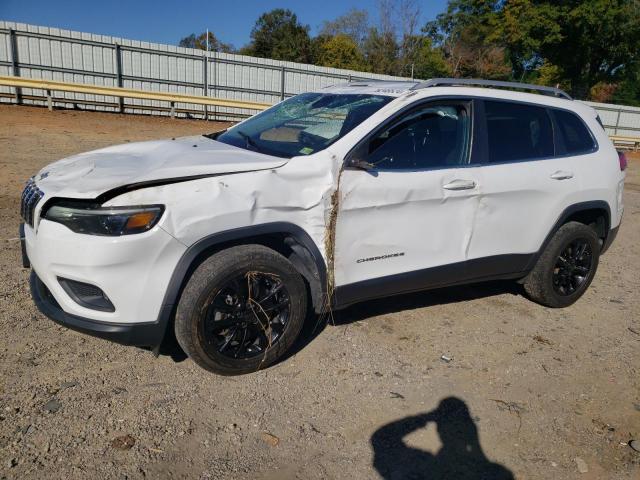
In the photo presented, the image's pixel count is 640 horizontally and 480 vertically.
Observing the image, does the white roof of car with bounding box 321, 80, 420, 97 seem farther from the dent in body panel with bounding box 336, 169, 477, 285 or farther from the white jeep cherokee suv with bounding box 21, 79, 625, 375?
the dent in body panel with bounding box 336, 169, 477, 285

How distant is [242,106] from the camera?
18359 mm

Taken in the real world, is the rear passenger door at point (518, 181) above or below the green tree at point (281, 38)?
below

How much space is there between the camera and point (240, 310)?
3201mm

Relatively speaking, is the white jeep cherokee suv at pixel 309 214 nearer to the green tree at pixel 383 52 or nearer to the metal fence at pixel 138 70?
the metal fence at pixel 138 70

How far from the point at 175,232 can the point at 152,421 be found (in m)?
1.01

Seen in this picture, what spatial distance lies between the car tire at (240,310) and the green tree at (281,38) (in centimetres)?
4673

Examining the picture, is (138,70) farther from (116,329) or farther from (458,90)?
(116,329)

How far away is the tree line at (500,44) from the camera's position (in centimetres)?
3497

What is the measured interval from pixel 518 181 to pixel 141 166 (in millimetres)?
2721

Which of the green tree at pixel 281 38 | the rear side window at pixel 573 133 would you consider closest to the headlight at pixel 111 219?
the rear side window at pixel 573 133

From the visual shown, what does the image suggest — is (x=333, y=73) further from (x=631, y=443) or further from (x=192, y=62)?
(x=631, y=443)

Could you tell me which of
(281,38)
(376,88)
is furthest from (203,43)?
(376,88)

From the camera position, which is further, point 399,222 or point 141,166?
point 399,222

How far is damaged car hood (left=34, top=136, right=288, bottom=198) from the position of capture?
9.49ft
